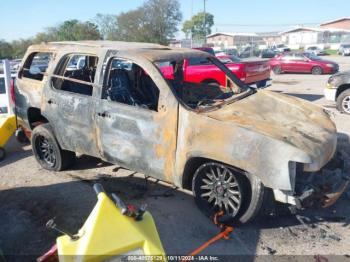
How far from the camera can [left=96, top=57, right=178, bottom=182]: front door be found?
4.06 m

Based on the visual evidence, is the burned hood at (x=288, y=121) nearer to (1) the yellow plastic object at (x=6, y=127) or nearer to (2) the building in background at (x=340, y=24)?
(1) the yellow plastic object at (x=6, y=127)

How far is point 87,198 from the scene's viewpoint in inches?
186

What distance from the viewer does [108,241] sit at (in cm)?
228

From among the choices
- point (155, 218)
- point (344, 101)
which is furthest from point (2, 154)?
point (344, 101)

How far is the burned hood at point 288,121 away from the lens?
3559 mm

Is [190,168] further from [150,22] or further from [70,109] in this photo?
[150,22]

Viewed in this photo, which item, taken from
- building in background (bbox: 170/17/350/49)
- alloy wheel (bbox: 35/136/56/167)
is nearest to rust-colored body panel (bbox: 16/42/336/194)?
alloy wheel (bbox: 35/136/56/167)

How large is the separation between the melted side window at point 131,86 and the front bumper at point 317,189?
2.09 metres

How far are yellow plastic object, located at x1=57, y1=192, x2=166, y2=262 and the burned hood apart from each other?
1.72 metres

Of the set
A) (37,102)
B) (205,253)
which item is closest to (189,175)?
(205,253)

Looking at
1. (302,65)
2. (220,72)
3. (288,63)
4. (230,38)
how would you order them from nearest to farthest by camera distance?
1. (220,72)
2. (302,65)
3. (288,63)
4. (230,38)

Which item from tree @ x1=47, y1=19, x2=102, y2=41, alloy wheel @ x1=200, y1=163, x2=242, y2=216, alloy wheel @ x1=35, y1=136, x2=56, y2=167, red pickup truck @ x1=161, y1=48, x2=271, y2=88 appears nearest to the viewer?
Answer: alloy wheel @ x1=200, y1=163, x2=242, y2=216

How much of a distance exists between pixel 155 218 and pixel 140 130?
1.04m

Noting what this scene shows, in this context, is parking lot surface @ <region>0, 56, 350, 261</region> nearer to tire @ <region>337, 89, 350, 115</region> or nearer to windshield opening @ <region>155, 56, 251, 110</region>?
windshield opening @ <region>155, 56, 251, 110</region>
